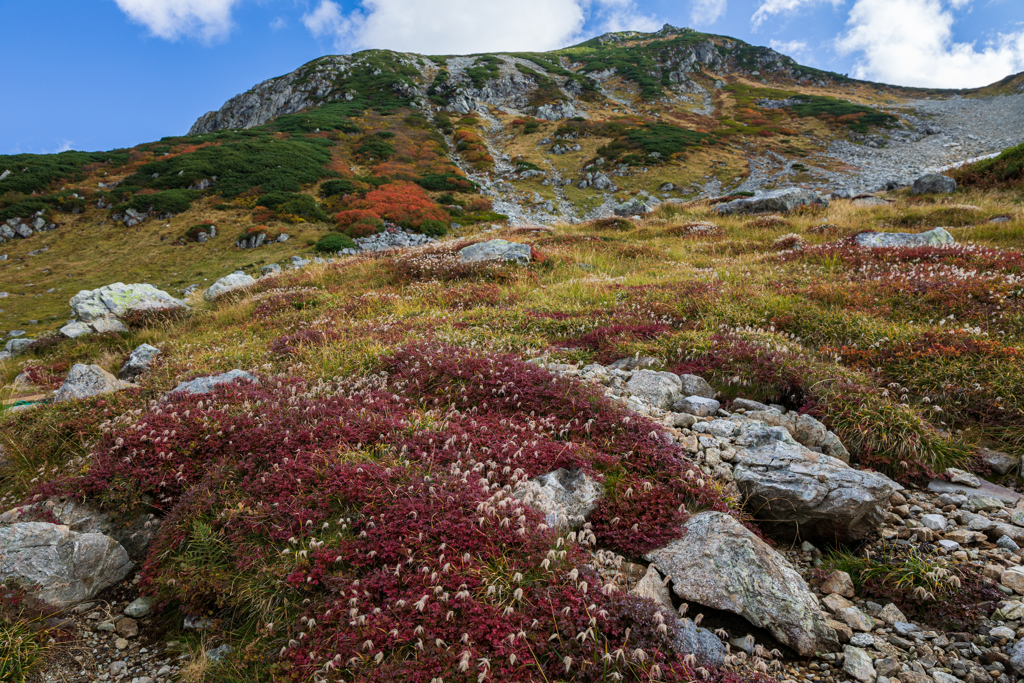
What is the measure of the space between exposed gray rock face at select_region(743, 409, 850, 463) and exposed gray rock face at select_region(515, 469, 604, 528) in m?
2.59

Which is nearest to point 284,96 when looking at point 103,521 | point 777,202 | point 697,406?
point 777,202

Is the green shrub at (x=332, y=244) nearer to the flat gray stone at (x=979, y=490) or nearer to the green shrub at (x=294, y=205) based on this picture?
the green shrub at (x=294, y=205)

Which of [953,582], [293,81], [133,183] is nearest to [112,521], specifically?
Answer: [953,582]

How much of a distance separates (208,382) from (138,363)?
15.6 ft

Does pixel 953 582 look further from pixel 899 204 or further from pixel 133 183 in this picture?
pixel 133 183

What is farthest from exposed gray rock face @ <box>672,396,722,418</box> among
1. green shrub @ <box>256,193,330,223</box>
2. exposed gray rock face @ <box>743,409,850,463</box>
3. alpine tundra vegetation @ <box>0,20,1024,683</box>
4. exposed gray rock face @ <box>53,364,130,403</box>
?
green shrub @ <box>256,193,330,223</box>

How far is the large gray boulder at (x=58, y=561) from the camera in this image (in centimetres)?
347

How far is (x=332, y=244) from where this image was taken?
26359mm

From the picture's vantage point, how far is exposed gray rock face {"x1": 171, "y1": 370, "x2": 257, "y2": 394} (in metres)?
6.07

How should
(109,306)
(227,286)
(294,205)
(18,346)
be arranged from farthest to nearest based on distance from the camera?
(294,205) → (227,286) → (109,306) → (18,346)

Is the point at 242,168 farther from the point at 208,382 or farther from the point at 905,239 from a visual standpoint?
the point at 905,239

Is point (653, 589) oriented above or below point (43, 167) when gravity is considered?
below

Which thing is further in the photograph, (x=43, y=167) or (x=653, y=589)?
(x=43, y=167)

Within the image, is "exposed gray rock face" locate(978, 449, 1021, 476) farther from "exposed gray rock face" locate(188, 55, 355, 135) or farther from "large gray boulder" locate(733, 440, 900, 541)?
"exposed gray rock face" locate(188, 55, 355, 135)
